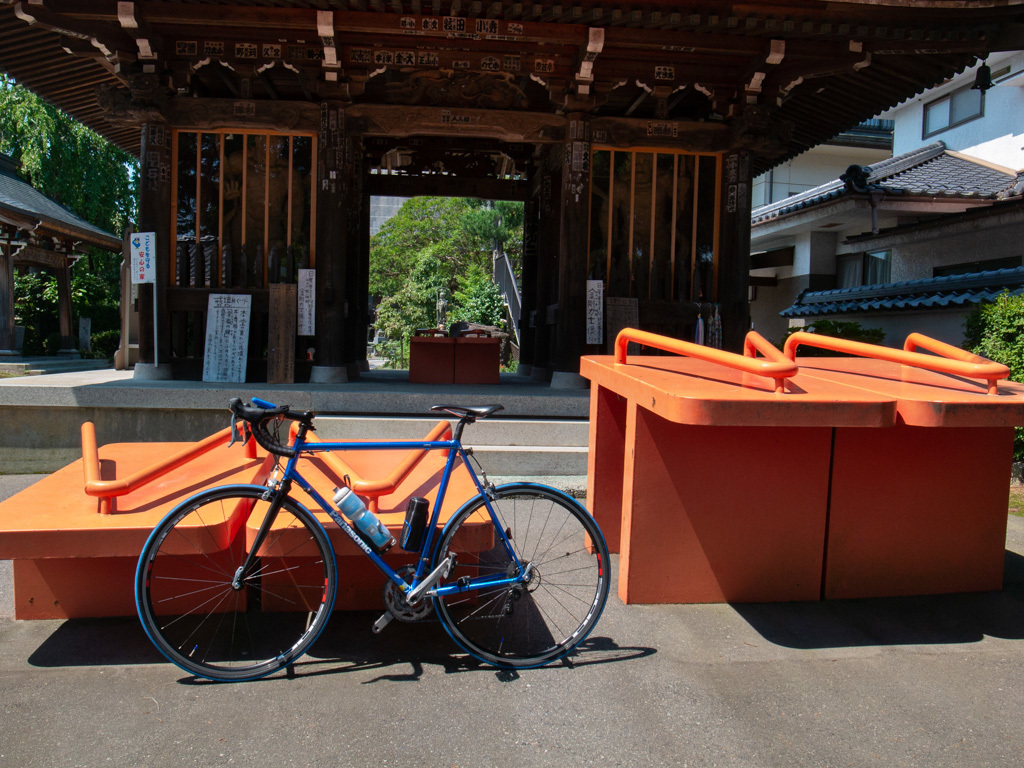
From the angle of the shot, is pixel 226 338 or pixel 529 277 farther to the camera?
pixel 529 277

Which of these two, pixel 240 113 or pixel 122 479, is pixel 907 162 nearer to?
pixel 240 113

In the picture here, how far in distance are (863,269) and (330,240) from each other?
31.4 ft

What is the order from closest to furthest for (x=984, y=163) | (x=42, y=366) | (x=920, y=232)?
(x=920, y=232), (x=984, y=163), (x=42, y=366)

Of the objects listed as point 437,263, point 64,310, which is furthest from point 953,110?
point 64,310

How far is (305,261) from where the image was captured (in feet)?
28.9

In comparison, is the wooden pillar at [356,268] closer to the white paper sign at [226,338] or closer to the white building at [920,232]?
the white paper sign at [226,338]

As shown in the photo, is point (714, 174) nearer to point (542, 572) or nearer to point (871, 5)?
point (871, 5)

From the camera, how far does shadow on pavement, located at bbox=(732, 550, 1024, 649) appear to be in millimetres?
3371

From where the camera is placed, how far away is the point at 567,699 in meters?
2.79

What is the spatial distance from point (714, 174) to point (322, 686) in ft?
27.7

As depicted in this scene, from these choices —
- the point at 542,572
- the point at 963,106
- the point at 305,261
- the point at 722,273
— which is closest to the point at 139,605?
the point at 542,572

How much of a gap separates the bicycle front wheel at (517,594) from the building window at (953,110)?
14.9m

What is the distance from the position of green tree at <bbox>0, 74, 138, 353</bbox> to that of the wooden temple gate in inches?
568

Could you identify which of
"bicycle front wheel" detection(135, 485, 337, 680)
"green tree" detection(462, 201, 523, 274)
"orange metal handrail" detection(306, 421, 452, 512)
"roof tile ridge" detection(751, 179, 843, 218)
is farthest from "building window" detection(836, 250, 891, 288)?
"green tree" detection(462, 201, 523, 274)
